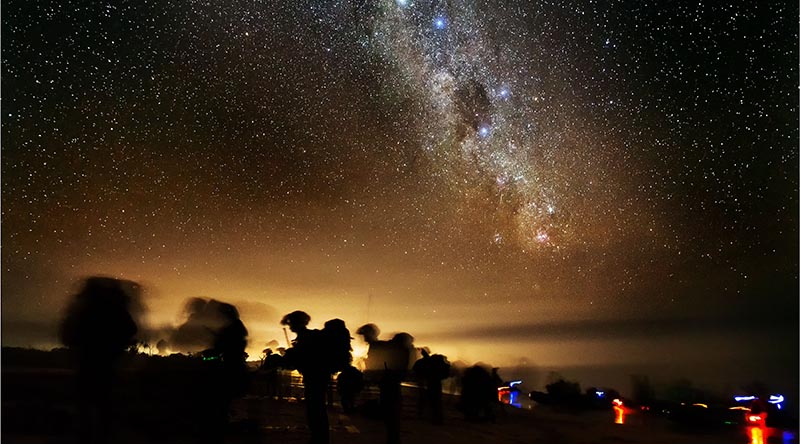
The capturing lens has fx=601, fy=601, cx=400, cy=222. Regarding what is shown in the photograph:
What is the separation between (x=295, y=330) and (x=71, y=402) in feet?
14.2

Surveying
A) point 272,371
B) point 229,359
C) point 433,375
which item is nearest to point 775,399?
point 433,375

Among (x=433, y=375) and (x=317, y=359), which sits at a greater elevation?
(x=317, y=359)

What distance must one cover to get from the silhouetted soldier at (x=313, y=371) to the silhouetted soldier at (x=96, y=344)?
3.31m

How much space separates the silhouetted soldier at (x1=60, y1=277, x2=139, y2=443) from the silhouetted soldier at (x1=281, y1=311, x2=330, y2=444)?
3.31m

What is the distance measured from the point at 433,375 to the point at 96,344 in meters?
8.06

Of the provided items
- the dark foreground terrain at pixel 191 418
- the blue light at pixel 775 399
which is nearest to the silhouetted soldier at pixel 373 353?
the dark foreground terrain at pixel 191 418

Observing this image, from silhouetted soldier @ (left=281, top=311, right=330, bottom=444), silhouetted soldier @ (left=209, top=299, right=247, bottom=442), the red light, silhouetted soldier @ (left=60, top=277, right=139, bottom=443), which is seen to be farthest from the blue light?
silhouetted soldier @ (left=60, top=277, right=139, bottom=443)

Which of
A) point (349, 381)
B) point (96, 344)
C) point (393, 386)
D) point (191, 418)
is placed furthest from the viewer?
point (349, 381)

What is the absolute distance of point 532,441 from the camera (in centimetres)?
1609

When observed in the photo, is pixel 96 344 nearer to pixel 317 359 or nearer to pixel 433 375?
pixel 317 359

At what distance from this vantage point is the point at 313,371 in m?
12.0

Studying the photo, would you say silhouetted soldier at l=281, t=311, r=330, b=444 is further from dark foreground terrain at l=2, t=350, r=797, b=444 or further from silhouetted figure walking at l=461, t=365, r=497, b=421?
silhouetted figure walking at l=461, t=365, r=497, b=421

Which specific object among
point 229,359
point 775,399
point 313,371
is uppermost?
point 229,359

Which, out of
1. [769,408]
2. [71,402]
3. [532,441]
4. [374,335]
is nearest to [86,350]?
[71,402]
